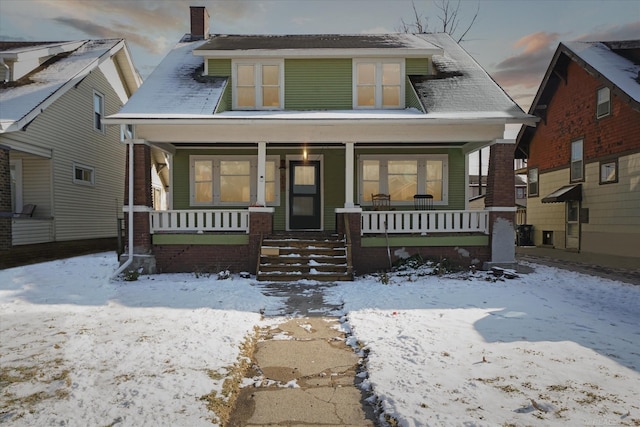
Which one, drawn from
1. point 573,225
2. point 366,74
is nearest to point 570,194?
point 573,225

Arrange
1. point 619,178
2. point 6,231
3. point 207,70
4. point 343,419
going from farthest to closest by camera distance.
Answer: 1. point 619,178
2. point 207,70
3. point 6,231
4. point 343,419

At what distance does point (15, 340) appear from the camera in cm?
484

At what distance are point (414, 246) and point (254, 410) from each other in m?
7.55

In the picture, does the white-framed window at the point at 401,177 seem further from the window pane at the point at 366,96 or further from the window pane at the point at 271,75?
the window pane at the point at 271,75

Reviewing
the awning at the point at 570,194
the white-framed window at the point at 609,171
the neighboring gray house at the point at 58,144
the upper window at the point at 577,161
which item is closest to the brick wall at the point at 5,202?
the neighboring gray house at the point at 58,144

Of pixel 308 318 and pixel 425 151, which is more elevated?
pixel 425 151

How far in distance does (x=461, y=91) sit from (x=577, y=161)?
307 inches

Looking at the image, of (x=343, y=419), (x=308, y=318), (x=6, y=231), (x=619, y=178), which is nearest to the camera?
(x=343, y=419)

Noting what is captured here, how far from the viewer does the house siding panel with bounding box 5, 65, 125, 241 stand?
40.7ft

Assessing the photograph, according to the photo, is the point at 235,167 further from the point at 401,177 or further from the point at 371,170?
the point at 401,177

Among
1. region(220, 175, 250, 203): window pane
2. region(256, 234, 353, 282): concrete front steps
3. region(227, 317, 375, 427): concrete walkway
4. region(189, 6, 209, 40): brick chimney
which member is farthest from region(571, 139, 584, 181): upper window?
region(189, 6, 209, 40): brick chimney

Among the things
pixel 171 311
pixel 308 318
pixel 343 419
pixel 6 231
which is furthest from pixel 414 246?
pixel 6 231

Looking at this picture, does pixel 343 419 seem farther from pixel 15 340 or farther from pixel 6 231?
pixel 6 231

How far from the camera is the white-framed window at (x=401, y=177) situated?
495 inches
